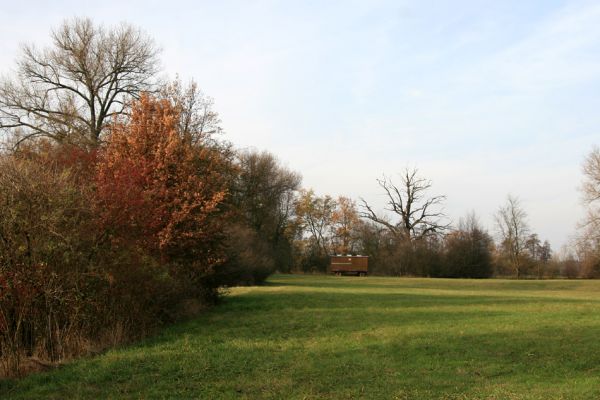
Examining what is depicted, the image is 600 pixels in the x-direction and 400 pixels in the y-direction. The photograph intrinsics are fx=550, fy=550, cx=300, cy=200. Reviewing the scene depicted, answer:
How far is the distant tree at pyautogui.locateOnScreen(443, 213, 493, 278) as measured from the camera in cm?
6103

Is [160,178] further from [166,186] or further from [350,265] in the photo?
[350,265]

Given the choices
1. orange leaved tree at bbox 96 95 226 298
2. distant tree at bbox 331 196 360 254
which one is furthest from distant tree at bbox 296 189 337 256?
orange leaved tree at bbox 96 95 226 298

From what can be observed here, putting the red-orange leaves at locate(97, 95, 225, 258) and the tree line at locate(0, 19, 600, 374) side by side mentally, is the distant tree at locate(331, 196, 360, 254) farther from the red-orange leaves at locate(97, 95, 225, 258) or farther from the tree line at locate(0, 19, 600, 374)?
the red-orange leaves at locate(97, 95, 225, 258)

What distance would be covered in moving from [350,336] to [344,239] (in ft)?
207

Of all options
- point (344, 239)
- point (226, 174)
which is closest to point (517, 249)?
point (344, 239)

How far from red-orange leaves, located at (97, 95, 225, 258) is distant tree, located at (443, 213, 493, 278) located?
1818 inches

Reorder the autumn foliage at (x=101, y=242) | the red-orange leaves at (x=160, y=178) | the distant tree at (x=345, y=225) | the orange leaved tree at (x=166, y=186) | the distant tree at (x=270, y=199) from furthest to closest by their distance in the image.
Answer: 1. the distant tree at (x=345, y=225)
2. the distant tree at (x=270, y=199)
3. the orange leaved tree at (x=166, y=186)
4. the red-orange leaves at (x=160, y=178)
5. the autumn foliage at (x=101, y=242)

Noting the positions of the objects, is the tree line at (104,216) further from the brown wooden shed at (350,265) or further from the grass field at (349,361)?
the brown wooden shed at (350,265)

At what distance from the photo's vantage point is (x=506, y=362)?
9.86 m

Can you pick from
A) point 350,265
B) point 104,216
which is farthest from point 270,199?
point 104,216

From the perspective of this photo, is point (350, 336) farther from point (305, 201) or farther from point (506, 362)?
point (305, 201)

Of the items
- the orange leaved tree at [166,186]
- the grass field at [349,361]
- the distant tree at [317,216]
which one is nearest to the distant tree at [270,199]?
the distant tree at [317,216]

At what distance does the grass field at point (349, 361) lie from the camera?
7820 mm

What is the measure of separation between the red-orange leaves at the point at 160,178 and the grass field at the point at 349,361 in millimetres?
2736
